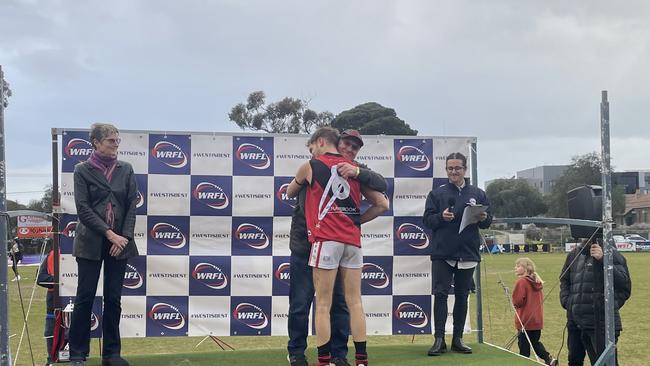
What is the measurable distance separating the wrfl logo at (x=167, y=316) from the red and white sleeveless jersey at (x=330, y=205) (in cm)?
213

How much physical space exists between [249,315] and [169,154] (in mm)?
1711

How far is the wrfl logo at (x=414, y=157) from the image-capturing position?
6199 mm

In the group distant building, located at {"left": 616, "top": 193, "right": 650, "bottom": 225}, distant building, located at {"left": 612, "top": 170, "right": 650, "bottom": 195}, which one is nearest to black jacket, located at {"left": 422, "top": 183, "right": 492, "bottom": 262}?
distant building, located at {"left": 616, "top": 193, "right": 650, "bottom": 225}

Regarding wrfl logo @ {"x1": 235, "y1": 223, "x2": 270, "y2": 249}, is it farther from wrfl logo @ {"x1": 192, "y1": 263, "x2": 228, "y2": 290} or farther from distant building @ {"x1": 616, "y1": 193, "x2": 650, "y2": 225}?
distant building @ {"x1": 616, "y1": 193, "x2": 650, "y2": 225}

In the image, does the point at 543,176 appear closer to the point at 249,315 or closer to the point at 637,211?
the point at 637,211

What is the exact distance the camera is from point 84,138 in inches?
223

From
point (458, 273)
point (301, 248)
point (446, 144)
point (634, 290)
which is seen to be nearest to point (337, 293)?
point (301, 248)

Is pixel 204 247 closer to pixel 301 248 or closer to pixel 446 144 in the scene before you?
pixel 301 248

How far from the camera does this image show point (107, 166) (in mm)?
4703

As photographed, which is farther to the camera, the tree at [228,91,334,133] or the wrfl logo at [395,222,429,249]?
the tree at [228,91,334,133]

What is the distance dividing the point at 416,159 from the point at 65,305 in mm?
3570

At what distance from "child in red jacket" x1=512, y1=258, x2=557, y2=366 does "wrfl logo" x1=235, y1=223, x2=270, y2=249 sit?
2.85 meters

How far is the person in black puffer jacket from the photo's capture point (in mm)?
4117

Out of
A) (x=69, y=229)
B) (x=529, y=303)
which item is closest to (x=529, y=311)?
(x=529, y=303)
